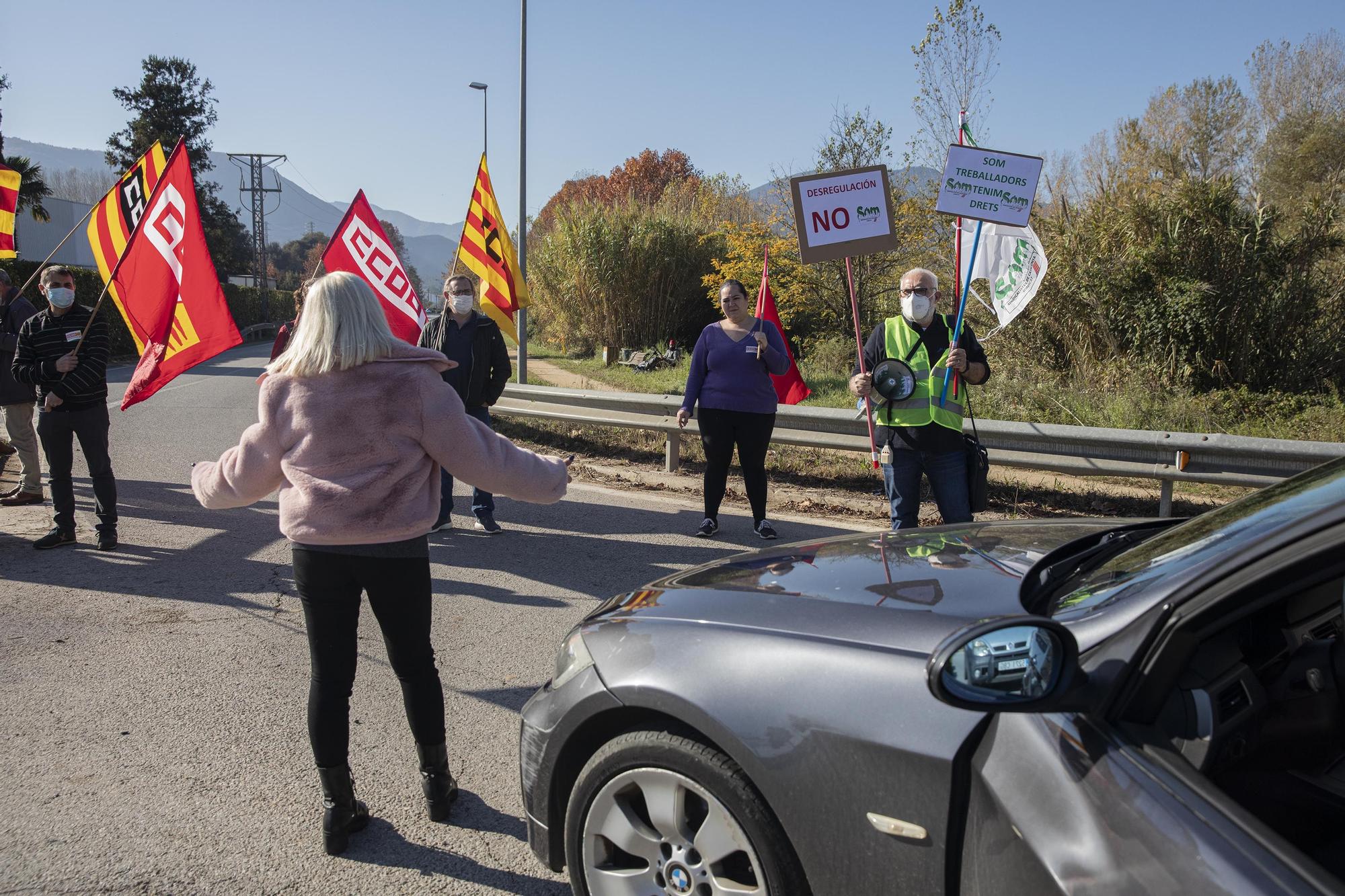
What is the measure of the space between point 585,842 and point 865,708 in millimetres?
951

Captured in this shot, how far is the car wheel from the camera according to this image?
211cm

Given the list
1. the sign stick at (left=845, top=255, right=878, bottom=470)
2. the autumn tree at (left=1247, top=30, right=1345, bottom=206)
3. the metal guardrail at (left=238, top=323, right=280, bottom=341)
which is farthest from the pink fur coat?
the metal guardrail at (left=238, top=323, right=280, bottom=341)

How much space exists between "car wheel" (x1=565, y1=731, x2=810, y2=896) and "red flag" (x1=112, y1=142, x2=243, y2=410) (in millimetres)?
5553

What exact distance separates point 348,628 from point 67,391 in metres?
4.63

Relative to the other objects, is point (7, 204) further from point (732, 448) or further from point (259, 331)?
point (259, 331)

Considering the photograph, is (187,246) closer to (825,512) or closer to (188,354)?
(188,354)

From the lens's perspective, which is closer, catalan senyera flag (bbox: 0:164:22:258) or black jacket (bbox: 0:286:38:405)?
black jacket (bbox: 0:286:38:405)

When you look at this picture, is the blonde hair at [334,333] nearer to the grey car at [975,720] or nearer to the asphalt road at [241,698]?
the grey car at [975,720]

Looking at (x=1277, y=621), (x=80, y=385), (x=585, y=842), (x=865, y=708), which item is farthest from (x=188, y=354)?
(x=1277, y=621)

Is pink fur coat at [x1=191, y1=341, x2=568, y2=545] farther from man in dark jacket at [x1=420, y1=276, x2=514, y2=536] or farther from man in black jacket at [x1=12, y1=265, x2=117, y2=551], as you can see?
man in black jacket at [x1=12, y1=265, x2=117, y2=551]

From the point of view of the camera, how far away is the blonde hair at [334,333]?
2.85 metres

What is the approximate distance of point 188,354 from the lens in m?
6.89

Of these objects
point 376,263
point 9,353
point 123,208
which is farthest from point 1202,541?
point 9,353

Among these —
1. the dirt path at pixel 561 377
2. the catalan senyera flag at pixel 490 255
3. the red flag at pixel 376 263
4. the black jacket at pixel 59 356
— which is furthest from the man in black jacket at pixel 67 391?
the dirt path at pixel 561 377
